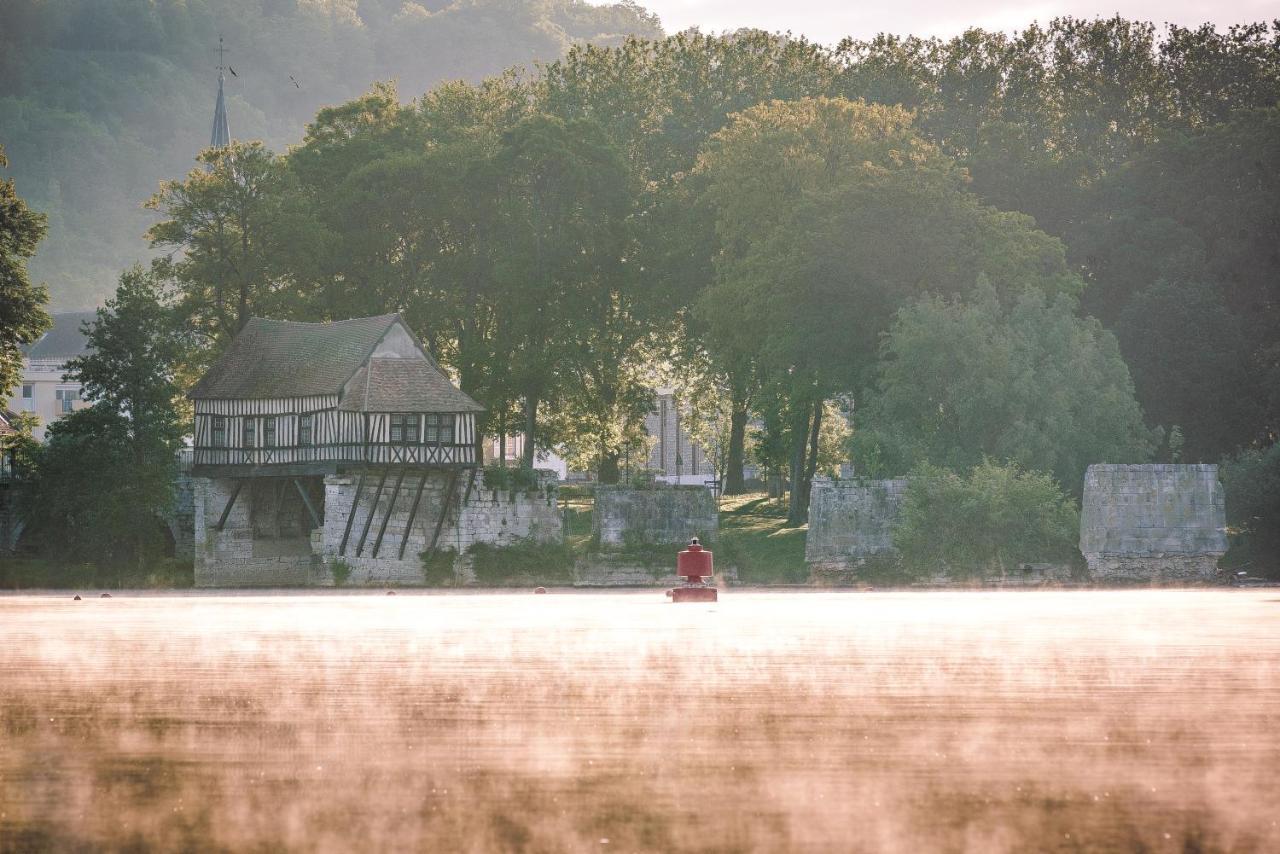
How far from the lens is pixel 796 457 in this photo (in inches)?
2657

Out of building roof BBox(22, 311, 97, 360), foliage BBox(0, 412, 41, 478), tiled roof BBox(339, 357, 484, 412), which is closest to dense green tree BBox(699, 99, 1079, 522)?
tiled roof BBox(339, 357, 484, 412)

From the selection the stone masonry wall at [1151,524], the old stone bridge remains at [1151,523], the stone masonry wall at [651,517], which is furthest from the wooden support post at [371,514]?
the stone masonry wall at [1151,524]

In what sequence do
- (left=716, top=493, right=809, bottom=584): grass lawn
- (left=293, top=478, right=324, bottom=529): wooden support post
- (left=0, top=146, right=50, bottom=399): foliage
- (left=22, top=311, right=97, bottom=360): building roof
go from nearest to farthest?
1. (left=716, top=493, right=809, bottom=584): grass lawn
2. (left=0, top=146, right=50, bottom=399): foliage
3. (left=293, top=478, right=324, bottom=529): wooden support post
4. (left=22, top=311, right=97, bottom=360): building roof

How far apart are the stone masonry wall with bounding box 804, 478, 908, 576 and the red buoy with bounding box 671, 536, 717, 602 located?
19096 mm

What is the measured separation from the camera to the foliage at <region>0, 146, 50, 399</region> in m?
58.0

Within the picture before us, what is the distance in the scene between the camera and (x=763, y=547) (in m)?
58.5

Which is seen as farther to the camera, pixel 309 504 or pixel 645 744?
pixel 309 504

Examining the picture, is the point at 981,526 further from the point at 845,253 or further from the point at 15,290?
the point at 15,290

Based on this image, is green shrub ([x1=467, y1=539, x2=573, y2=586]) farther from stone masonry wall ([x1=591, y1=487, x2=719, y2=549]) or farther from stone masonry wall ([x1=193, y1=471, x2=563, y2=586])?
stone masonry wall ([x1=591, y1=487, x2=719, y2=549])

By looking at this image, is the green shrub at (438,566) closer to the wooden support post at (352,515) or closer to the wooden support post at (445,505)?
the wooden support post at (445,505)

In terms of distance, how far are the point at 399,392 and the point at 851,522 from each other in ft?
54.2

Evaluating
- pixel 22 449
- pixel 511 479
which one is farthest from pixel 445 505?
pixel 22 449

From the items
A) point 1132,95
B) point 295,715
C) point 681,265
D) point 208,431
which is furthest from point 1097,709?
point 1132,95

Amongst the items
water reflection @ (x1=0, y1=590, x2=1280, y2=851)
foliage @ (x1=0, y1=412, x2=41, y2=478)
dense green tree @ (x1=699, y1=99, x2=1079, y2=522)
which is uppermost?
dense green tree @ (x1=699, y1=99, x2=1079, y2=522)
